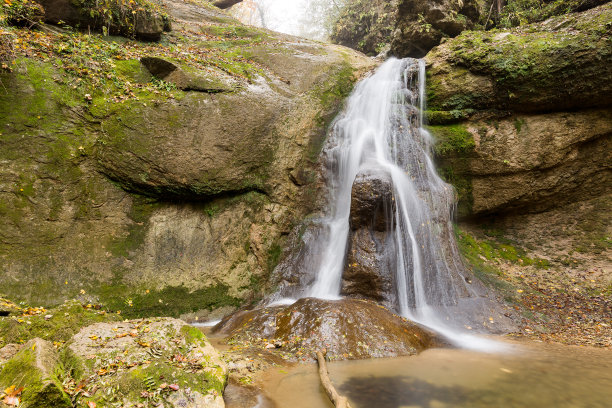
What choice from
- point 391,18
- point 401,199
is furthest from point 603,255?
point 391,18

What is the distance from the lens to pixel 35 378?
2.39m

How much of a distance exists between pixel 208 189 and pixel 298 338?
450 centimetres

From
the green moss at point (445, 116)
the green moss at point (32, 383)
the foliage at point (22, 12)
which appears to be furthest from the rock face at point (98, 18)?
the green moss at point (32, 383)

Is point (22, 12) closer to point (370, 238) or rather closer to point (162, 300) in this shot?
point (162, 300)

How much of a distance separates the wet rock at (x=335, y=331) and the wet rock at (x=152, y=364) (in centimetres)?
155

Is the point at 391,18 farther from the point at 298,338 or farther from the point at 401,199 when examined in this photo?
the point at 298,338

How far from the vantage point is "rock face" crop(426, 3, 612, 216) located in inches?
329

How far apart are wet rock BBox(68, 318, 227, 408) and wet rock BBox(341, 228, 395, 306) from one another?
147 inches

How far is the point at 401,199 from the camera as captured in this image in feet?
25.6

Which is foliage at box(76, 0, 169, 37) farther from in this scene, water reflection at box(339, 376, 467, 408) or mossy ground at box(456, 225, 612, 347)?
mossy ground at box(456, 225, 612, 347)

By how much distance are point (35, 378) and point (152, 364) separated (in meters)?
0.87

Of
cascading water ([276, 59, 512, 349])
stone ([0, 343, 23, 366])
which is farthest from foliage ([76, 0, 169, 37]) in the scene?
stone ([0, 343, 23, 366])

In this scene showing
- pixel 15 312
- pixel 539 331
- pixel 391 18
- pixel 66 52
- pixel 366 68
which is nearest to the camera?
pixel 15 312

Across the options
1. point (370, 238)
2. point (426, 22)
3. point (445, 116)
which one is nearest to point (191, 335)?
point (370, 238)
